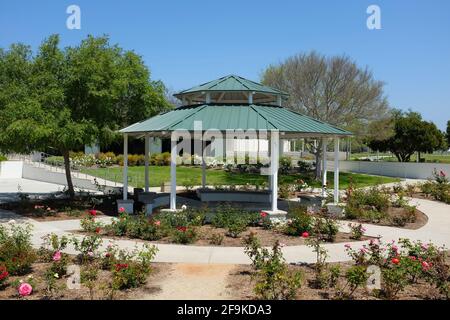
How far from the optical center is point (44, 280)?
7410 millimetres

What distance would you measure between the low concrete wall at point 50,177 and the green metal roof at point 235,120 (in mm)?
11262

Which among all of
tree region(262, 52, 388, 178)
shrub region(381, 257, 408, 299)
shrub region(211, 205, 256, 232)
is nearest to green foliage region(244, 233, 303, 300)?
shrub region(381, 257, 408, 299)

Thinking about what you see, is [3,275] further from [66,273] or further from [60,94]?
[60,94]

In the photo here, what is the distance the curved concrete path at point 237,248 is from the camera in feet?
30.2

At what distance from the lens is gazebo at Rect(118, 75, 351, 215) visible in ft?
42.7

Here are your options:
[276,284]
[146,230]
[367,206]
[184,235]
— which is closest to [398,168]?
[367,206]

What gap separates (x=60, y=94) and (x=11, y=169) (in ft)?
65.9

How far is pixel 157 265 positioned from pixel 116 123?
984 centimetres

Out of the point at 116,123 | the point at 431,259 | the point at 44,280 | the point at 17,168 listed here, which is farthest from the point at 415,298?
the point at 17,168

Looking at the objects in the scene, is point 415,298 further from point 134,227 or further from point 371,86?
point 371,86

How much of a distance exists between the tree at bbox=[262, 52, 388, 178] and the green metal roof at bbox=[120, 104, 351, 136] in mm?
16273

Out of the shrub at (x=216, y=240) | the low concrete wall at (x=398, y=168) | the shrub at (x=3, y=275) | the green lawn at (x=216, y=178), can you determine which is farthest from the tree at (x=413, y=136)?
the shrub at (x=3, y=275)

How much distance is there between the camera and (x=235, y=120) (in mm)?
13641

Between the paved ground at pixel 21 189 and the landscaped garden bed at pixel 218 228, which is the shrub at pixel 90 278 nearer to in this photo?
the landscaped garden bed at pixel 218 228
